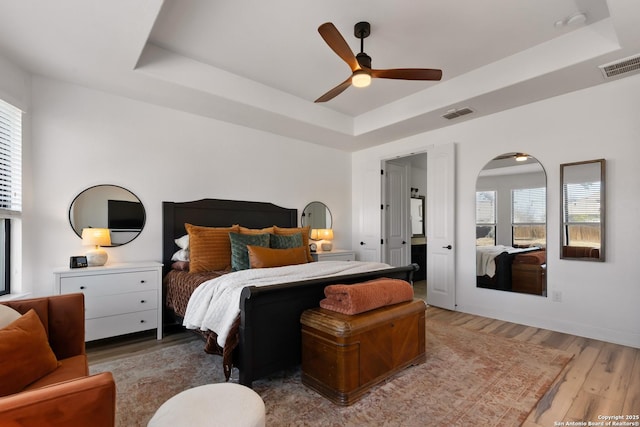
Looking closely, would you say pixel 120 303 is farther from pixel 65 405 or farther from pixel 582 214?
pixel 582 214

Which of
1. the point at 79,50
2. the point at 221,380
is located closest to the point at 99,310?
the point at 221,380

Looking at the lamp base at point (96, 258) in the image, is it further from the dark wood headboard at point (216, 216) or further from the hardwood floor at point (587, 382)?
the hardwood floor at point (587, 382)

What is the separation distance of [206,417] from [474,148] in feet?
14.3

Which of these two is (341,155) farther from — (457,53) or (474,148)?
(457,53)

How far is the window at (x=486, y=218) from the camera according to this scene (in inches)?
164

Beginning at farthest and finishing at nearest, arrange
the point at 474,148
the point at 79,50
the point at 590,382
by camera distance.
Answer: the point at 474,148 < the point at 79,50 < the point at 590,382

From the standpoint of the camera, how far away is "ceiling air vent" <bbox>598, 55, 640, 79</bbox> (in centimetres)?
284

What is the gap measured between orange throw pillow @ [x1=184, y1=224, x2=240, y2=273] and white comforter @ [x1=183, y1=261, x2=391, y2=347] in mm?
760

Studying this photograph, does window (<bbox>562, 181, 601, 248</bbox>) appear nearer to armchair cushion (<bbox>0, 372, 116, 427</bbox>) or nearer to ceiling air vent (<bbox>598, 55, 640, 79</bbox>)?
ceiling air vent (<bbox>598, 55, 640, 79</bbox>)

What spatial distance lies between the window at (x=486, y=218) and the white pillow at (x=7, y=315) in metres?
4.58

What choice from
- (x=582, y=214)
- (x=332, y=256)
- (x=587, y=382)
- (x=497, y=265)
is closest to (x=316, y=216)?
(x=332, y=256)

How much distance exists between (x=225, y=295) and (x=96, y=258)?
172 cm

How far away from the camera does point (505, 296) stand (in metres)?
4.03

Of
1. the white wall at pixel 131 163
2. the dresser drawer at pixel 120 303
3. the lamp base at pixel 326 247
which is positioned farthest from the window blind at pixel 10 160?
the lamp base at pixel 326 247
